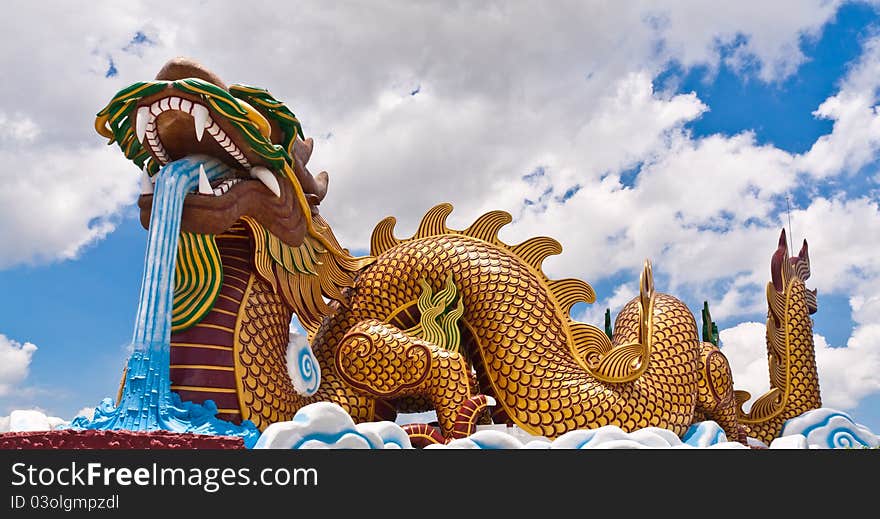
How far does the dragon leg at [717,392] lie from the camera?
23.3 ft

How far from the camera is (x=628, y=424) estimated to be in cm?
613

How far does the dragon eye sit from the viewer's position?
5.25m

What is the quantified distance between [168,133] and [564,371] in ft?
11.5

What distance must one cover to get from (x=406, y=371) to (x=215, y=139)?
221 centimetres

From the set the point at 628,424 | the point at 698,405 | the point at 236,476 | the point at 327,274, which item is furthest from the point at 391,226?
the point at 236,476

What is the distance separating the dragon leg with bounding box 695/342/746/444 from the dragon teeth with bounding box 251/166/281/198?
4204 millimetres

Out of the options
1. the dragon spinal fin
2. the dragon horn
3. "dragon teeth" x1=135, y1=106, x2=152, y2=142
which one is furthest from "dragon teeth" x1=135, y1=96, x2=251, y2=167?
the dragon spinal fin

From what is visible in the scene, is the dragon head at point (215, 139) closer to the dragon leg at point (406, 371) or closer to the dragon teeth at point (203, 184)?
the dragon teeth at point (203, 184)

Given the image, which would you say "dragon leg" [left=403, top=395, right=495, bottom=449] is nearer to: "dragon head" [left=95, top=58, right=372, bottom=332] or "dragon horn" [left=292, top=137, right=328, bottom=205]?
"dragon head" [left=95, top=58, right=372, bottom=332]

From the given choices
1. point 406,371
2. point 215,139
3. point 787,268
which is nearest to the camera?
point 215,139

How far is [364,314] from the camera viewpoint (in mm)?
6484

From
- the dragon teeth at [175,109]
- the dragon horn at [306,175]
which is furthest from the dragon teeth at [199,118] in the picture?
the dragon horn at [306,175]

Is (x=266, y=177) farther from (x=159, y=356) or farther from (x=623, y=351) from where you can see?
(x=623, y=351)

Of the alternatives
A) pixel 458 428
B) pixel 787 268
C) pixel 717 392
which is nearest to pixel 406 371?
pixel 458 428
